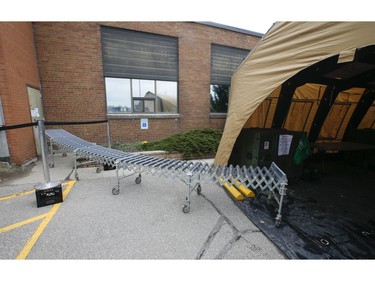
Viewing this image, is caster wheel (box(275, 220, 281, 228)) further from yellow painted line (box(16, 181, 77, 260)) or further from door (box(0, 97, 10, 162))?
door (box(0, 97, 10, 162))

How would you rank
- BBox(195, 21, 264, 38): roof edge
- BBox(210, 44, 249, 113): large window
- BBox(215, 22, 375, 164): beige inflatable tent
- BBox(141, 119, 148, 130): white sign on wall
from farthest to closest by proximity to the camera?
BBox(210, 44, 249, 113): large window → BBox(195, 21, 264, 38): roof edge → BBox(141, 119, 148, 130): white sign on wall → BBox(215, 22, 375, 164): beige inflatable tent

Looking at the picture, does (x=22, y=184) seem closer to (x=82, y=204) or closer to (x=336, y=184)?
(x=82, y=204)

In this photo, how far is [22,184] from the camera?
12.8 ft

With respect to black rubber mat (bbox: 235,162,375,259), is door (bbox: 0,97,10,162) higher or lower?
higher

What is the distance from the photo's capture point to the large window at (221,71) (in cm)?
859

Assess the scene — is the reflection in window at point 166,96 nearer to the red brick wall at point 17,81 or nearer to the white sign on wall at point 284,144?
the red brick wall at point 17,81

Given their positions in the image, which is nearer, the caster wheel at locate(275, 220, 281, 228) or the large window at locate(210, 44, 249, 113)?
the caster wheel at locate(275, 220, 281, 228)

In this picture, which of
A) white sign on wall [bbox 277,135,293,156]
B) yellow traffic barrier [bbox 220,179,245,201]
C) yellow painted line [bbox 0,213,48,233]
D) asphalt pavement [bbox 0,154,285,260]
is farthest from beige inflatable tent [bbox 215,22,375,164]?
yellow painted line [bbox 0,213,48,233]

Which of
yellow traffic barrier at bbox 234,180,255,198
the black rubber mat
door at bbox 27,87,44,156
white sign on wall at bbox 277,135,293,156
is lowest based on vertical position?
the black rubber mat

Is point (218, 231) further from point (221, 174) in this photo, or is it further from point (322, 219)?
point (322, 219)

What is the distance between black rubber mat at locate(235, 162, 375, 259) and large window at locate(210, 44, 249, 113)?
5.72m

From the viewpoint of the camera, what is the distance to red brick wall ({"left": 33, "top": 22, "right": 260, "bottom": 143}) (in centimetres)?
626

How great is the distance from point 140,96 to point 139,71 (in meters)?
1.01

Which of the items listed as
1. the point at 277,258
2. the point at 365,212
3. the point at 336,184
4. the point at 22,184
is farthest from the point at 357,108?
the point at 22,184
